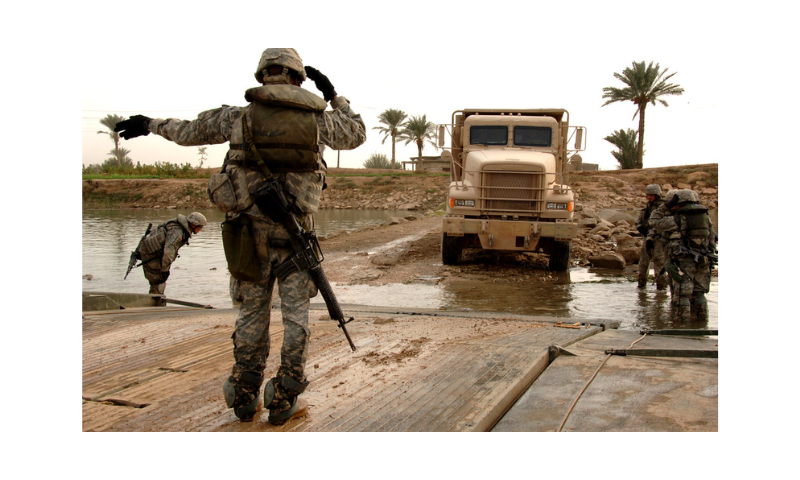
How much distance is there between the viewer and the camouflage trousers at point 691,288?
22.1ft

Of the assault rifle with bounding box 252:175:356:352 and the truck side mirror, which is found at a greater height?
the truck side mirror

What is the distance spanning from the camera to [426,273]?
10.7 m

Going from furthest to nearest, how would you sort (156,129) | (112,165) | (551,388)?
(112,165) < (551,388) < (156,129)

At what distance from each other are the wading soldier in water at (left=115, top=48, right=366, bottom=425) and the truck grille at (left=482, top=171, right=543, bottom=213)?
294 inches

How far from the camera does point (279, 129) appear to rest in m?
3.04

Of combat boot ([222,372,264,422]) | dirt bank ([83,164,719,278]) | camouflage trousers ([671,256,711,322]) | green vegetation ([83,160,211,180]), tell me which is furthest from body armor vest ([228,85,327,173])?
green vegetation ([83,160,211,180])

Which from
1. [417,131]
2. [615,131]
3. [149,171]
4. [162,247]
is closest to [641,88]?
[615,131]

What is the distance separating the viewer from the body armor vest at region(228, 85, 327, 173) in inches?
120

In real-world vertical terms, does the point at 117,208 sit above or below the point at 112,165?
below

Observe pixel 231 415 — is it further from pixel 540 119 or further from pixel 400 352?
pixel 540 119

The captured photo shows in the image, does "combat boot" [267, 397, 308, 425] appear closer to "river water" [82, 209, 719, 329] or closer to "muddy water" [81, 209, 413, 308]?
"river water" [82, 209, 719, 329]

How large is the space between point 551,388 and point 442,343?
119cm

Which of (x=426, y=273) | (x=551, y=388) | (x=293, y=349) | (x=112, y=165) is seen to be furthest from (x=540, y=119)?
(x=112, y=165)

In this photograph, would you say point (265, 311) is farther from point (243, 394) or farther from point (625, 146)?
point (625, 146)
